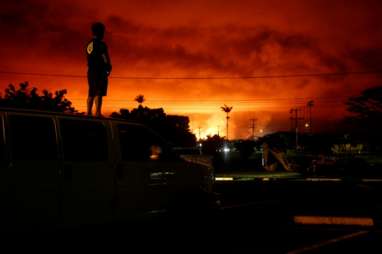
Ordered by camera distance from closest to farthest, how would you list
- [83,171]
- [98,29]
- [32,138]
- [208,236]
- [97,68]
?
1. [32,138]
2. [83,171]
3. [208,236]
4. [98,29]
5. [97,68]

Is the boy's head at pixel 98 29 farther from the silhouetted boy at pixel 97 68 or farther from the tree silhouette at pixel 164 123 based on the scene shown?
the tree silhouette at pixel 164 123

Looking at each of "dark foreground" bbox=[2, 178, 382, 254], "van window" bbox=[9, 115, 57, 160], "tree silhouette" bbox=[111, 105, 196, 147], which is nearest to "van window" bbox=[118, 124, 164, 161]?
"dark foreground" bbox=[2, 178, 382, 254]

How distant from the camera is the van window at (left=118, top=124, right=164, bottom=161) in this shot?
322 inches

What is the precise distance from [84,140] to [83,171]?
48 centimetres

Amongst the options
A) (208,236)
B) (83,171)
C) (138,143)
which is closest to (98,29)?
(138,143)

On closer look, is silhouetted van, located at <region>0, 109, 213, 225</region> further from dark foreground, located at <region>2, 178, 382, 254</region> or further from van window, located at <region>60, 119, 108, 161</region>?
dark foreground, located at <region>2, 178, 382, 254</region>

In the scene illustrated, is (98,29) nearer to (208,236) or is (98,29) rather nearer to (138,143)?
(138,143)

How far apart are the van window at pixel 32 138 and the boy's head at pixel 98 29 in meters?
4.35

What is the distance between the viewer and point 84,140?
24.6 ft

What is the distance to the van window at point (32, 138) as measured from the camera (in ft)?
21.2

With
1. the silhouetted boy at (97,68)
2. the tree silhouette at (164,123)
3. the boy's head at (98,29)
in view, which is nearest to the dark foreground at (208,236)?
the silhouetted boy at (97,68)

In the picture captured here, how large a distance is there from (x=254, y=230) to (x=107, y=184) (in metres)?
3.87

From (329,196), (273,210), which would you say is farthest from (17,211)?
(329,196)

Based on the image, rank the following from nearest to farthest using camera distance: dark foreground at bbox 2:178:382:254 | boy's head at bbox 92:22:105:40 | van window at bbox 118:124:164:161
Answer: dark foreground at bbox 2:178:382:254 → van window at bbox 118:124:164:161 → boy's head at bbox 92:22:105:40
